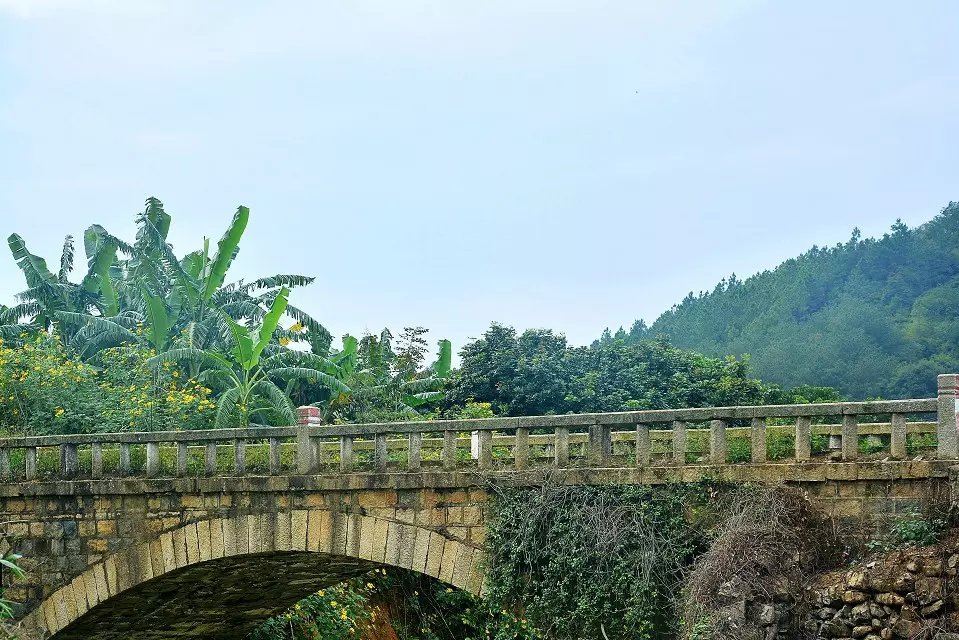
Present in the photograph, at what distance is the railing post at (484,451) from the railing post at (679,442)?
240 centimetres

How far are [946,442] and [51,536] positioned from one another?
12.5 m

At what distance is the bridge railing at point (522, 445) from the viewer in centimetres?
1334

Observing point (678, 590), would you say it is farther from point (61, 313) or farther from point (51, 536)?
point (61, 313)

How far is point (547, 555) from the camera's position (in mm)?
14695

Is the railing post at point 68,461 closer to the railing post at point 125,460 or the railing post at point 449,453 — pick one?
the railing post at point 125,460

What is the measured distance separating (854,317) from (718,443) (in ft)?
133

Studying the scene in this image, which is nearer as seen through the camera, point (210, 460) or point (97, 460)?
point (210, 460)

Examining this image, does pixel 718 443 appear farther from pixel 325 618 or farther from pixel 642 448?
pixel 325 618

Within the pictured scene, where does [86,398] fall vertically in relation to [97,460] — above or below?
above

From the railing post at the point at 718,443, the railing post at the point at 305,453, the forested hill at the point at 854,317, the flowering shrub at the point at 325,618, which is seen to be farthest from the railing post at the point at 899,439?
the forested hill at the point at 854,317

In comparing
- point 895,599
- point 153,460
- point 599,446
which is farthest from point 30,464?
point 895,599

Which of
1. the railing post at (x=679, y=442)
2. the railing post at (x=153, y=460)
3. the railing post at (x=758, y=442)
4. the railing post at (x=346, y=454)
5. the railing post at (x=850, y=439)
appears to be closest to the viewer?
the railing post at (x=850, y=439)

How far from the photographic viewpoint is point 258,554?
17172mm

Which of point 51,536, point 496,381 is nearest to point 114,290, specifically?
point 496,381
